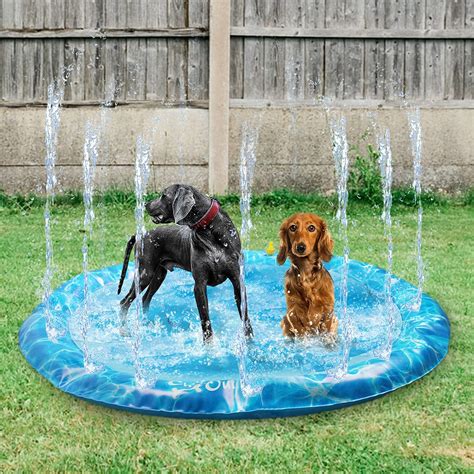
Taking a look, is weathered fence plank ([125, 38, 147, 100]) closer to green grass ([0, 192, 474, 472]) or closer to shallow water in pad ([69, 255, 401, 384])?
shallow water in pad ([69, 255, 401, 384])

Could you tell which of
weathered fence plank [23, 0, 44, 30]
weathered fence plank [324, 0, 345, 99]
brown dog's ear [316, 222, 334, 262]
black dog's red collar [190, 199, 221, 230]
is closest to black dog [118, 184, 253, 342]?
black dog's red collar [190, 199, 221, 230]

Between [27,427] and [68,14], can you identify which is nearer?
[27,427]

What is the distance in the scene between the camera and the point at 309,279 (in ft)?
14.9

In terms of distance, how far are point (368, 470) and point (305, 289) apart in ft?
4.32

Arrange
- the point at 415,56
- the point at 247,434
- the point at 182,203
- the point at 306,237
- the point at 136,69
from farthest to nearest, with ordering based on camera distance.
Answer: the point at 415,56 → the point at 136,69 → the point at 306,237 → the point at 182,203 → the point at 247,434

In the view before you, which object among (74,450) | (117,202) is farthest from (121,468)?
(117,202)

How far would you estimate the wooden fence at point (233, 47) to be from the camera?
9.16 meters

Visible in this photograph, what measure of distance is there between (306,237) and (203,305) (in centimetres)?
69

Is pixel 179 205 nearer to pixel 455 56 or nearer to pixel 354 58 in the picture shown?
pixel 354 58

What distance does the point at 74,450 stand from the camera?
3.59 metres

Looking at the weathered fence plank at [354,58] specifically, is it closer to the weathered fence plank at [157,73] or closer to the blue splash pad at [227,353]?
the weathered fence plank at [157,73]

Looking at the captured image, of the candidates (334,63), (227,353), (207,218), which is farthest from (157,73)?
(227,353)

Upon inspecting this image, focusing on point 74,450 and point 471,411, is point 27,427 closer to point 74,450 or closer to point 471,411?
point 74,450

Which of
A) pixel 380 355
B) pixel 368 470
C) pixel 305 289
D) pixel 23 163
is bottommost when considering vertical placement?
pixel 368 470
